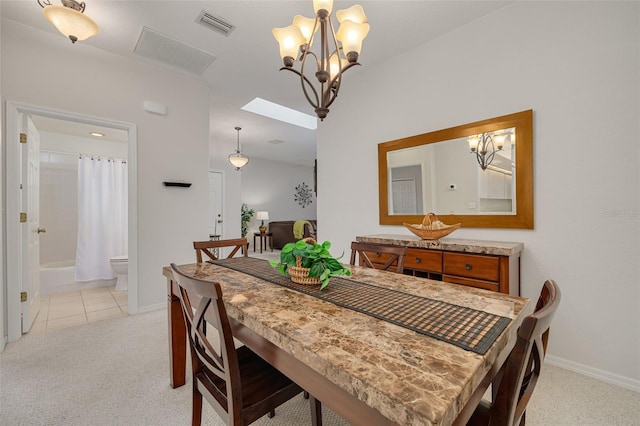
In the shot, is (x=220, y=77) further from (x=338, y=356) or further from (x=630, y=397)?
(x=630, y=397)

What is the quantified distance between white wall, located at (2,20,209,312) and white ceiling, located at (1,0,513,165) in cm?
14

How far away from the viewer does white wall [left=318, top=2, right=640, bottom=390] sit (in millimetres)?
1740

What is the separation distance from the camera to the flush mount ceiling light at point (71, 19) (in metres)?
1.72

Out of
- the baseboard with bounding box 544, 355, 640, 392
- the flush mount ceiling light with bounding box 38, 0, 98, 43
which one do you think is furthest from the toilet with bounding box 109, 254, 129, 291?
the baseboard with bounding box 544, 355, 640, 392

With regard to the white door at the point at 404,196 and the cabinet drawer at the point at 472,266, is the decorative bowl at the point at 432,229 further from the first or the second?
the white door at the point at 404,196

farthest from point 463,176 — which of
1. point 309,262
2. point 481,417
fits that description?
point 481,417

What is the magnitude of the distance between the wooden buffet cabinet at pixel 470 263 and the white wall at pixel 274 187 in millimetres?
6275

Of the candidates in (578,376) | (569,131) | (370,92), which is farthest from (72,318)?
(569,131)

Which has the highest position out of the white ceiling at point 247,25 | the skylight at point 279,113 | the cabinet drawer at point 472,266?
the skylight at point 279,113

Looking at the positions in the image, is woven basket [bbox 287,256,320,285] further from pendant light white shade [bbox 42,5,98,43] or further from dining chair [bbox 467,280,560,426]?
pendant light white shade [bbox 42,5,98,43]

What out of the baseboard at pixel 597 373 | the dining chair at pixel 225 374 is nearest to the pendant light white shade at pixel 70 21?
the dining chair at pixel 225 374

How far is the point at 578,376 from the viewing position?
6.08 feet

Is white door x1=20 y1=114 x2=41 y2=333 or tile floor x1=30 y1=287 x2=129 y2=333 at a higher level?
white door x1=20 y1=114 x2=41 y2=333

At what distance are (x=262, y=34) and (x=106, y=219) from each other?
392cm
